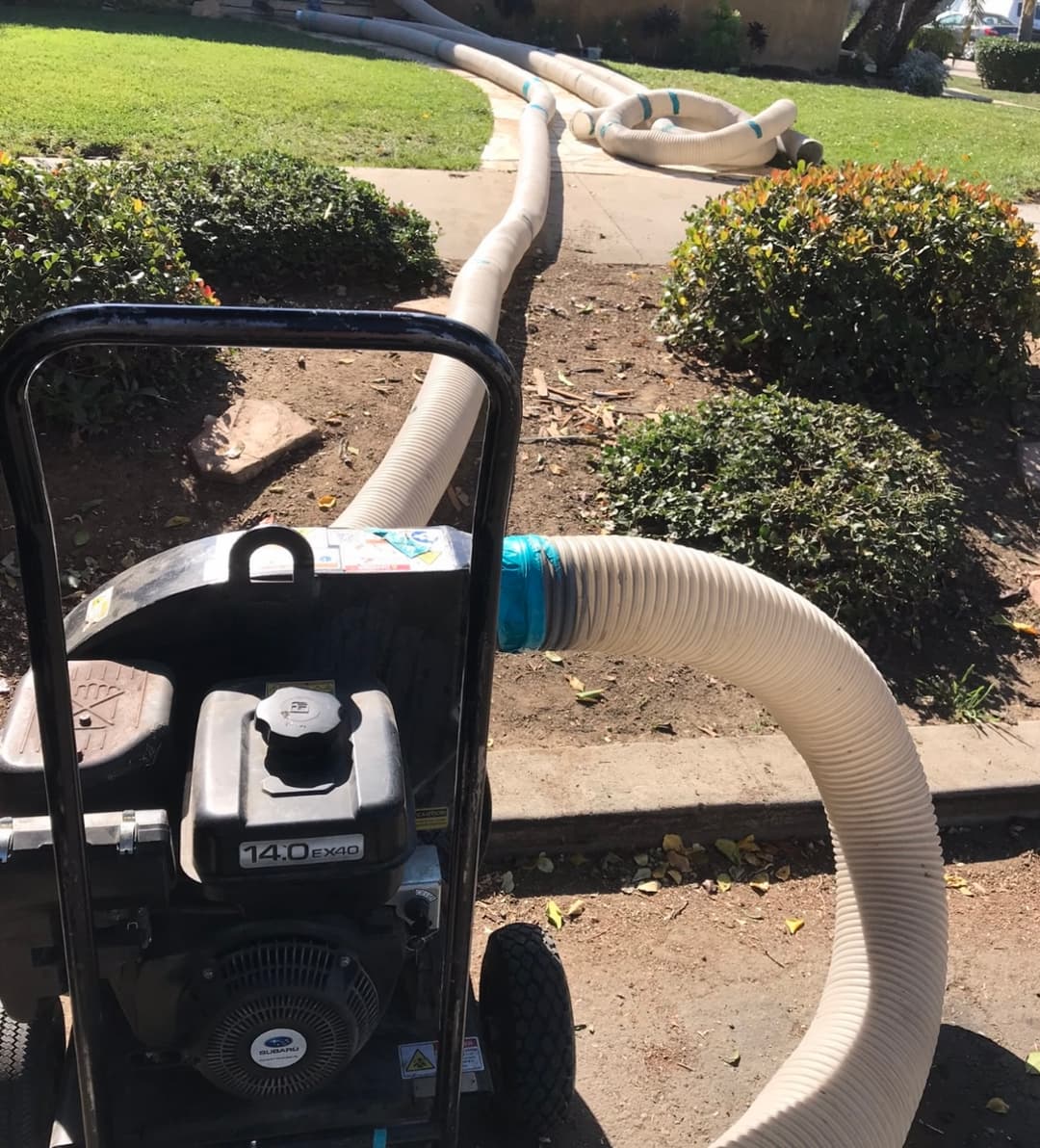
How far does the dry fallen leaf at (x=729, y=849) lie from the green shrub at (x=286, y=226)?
163 inches

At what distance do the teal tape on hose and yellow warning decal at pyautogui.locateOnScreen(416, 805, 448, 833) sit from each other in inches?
13.5

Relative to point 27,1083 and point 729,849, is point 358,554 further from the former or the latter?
point 729,849

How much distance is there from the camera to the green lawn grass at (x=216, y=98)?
9.09m

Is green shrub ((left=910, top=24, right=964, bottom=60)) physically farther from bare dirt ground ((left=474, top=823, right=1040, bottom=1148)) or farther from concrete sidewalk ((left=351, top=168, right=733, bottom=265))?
A: bare dirt ground ((left=474, top=823, right=1040, bottom=1148))

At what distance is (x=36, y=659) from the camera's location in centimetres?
127

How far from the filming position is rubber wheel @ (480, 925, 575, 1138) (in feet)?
7.04

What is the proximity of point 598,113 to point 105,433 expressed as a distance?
903 cm

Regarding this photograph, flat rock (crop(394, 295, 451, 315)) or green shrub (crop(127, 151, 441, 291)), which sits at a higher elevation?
green shrub (crop(127, 151, 441, 291))

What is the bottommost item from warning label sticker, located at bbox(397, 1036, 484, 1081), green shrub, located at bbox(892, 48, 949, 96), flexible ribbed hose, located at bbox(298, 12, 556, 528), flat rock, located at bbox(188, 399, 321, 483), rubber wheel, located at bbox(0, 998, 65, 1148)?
rubber wheel, located at bbox(0, 998, 65, 1148)

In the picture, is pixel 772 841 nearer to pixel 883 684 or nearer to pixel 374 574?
pixel 883 684

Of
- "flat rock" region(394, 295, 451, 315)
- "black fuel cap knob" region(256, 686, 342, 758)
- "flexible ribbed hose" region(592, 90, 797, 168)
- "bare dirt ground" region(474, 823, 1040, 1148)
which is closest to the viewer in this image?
"black fuel cap knob" region(256, 686, 342, 758)

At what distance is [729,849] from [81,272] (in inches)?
127

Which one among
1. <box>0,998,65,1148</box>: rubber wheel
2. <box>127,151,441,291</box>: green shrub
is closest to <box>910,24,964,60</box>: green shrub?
<box>127,151,441,291</box>: green shrub

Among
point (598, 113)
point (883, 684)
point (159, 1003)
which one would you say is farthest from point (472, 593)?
point (598, 113)
